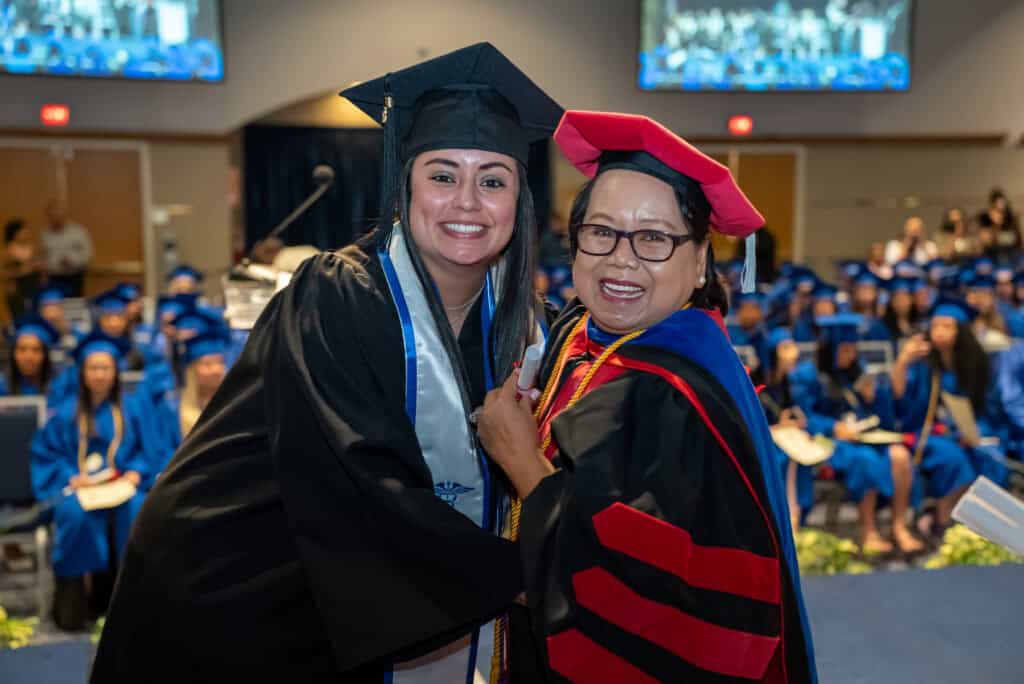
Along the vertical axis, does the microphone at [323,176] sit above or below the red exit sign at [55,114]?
below

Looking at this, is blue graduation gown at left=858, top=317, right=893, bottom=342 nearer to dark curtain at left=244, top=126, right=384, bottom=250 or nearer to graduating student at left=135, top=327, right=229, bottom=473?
graduating student at left=135, top=327, right=229, bottom=473

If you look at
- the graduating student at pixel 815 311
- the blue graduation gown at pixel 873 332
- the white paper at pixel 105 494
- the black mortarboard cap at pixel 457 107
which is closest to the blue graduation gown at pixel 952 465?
the blue graduation gown at pixel 873 332

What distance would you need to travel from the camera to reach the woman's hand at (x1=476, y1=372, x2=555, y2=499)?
156cm

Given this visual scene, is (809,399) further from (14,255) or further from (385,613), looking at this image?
(14,255)

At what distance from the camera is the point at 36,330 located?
599 cm

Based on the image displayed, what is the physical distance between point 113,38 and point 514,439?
1034 cm

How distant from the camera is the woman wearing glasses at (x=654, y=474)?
1.42m

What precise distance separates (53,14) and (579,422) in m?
10.5

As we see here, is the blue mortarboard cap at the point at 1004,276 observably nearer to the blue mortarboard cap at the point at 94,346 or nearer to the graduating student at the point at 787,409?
the graduating student at the point at 787,409

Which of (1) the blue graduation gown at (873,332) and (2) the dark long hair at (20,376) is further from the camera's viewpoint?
(1) the blue graduation gown at (873,332)

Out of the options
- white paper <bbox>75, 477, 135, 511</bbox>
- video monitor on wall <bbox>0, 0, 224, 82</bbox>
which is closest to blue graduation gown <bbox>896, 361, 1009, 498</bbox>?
white paper <bbox>75, 477, 135, 511</bbox>

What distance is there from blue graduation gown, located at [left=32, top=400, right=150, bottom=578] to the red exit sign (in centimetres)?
656

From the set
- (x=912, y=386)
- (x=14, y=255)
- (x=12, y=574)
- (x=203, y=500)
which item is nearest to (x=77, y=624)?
(x=12, y=574)

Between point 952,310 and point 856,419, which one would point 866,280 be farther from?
point 856,419
